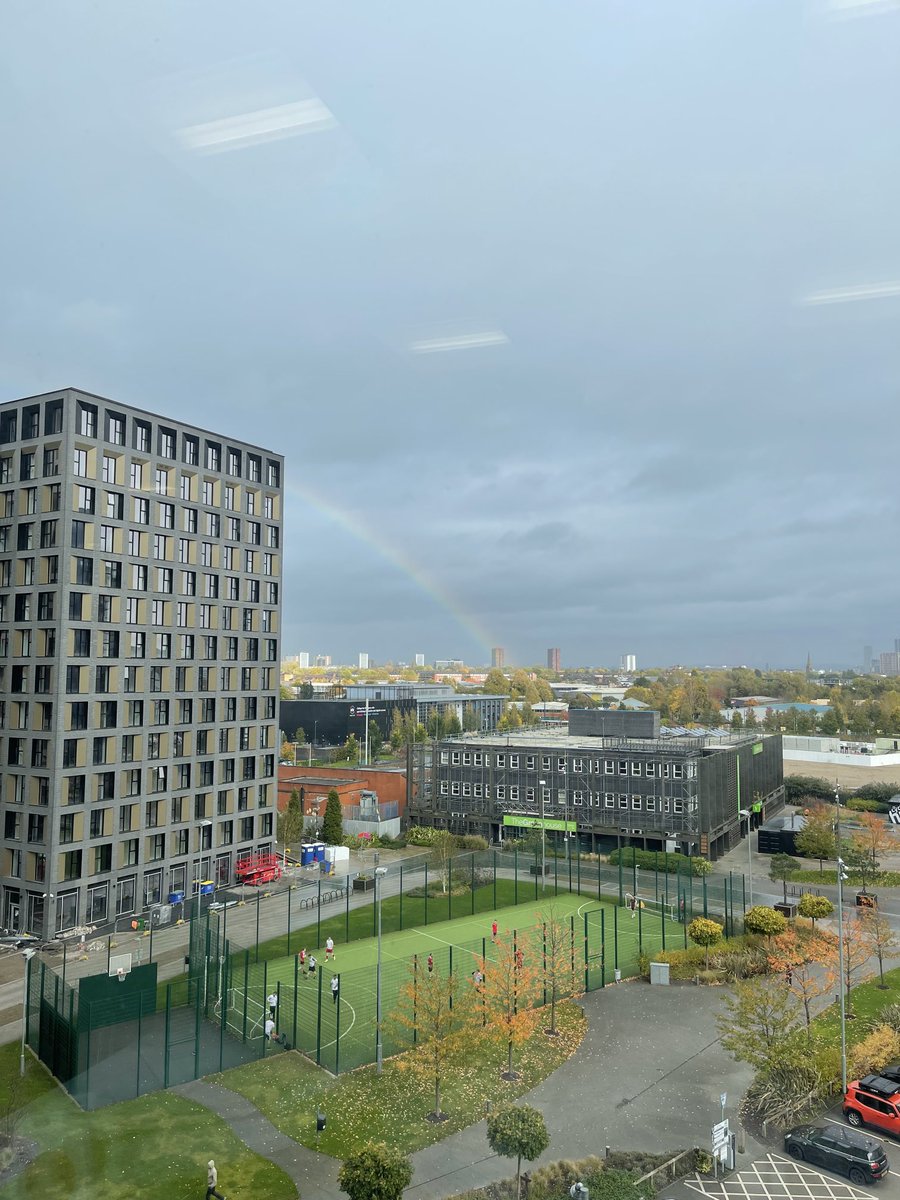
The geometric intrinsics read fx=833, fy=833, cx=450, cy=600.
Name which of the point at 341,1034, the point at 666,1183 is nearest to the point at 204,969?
the point at 341,1034

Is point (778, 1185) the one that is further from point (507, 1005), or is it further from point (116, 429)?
point (116, 429)

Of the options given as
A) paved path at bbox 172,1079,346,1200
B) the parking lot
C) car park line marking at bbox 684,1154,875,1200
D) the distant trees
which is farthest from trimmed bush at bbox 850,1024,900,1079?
the distant trees

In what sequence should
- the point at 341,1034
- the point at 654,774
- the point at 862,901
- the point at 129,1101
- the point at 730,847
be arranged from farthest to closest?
the point at 730,847, the point at 654,774, the point at 862,901, the point at 341,1034, the point at 129,1101

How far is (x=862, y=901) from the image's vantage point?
1731 inches

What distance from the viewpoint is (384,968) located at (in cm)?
3603

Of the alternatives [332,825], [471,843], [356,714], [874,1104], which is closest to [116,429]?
[332,825]

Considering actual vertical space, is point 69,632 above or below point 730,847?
above

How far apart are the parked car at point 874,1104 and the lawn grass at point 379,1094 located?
8.60 m

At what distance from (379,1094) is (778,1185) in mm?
11009

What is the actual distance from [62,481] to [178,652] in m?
12.4

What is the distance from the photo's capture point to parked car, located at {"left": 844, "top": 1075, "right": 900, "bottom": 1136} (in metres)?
22.1

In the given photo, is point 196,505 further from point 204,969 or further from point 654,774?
point 654,774

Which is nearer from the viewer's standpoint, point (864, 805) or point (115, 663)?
point (115, 663)

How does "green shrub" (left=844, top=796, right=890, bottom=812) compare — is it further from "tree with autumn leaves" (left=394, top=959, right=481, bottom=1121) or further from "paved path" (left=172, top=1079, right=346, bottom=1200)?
"paved path" (left=172, top=1079, right=346, bottom=1200)
